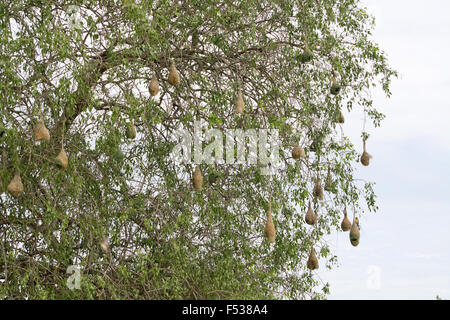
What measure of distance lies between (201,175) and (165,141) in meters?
1.46

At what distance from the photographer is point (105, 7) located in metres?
8.15

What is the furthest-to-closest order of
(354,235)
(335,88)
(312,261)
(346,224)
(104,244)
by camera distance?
(335,88) < (346,224) < (354,235) < (312,261) < (104,244)

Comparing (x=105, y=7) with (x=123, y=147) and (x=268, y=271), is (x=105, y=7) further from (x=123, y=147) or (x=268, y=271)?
(x=268, y=271)

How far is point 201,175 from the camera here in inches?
291

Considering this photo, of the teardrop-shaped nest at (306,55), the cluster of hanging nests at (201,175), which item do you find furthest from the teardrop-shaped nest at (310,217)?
the teardrop-shaped nest at (306,55)

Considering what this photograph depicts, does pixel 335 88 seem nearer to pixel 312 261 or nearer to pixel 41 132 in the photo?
pixel 312 261

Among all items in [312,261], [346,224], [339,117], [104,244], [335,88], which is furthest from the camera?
[339,117]

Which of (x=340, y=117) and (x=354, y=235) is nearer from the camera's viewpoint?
(x=354, y=235)

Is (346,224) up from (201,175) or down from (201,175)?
down

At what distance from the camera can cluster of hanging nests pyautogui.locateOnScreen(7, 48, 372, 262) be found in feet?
21.1

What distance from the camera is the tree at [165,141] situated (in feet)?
23.1

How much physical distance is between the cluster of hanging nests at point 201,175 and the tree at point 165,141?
0.07m

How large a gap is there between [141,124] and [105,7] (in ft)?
5.16

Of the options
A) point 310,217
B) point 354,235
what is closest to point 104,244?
point 310,217
